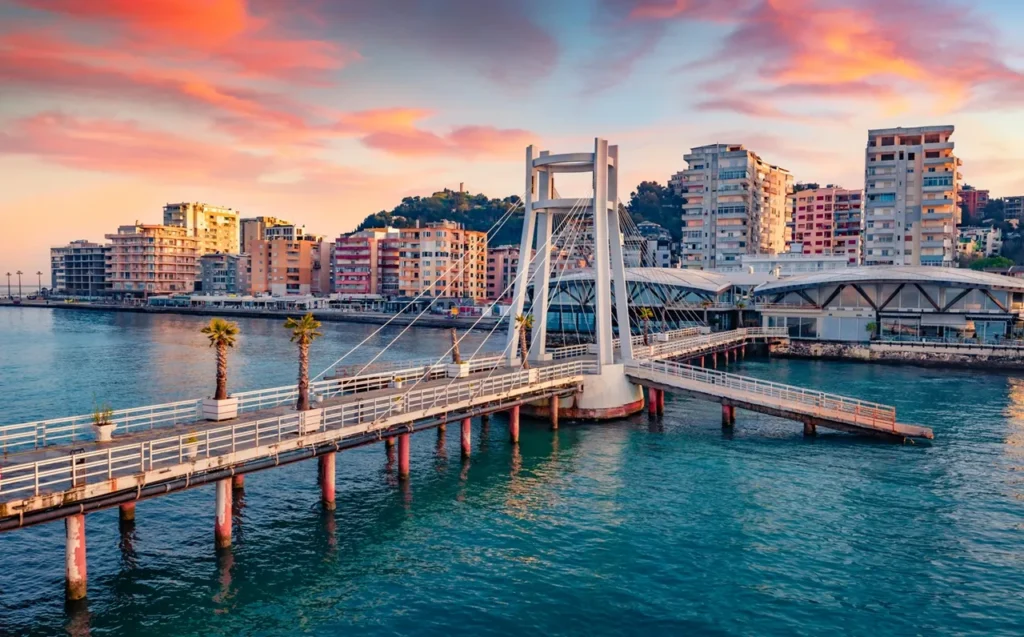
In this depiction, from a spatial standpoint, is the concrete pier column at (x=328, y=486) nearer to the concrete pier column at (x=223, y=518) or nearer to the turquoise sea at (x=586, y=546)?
the turquoise sea at (x=586, y=546)

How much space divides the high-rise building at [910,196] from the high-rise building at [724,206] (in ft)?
90.9

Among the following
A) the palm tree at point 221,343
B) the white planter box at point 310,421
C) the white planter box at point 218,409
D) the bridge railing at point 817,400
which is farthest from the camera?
the bridge railing at point 817,400

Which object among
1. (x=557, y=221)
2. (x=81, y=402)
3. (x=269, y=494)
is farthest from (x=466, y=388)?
(x=81, y=402)

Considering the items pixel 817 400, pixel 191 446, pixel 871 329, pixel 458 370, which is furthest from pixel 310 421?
pixel 871 329

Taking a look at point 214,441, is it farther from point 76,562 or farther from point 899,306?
point 899,306

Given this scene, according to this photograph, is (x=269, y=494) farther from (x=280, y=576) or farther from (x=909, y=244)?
(x=909, y=244)

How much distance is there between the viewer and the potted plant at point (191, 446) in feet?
86.9

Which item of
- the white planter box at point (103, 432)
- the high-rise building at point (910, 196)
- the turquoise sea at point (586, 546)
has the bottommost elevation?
the turquoise sea at point (586, 546)

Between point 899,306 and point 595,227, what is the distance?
64.6 meters

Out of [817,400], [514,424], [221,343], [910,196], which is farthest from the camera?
[910,196]

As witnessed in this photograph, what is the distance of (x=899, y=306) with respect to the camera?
328ft

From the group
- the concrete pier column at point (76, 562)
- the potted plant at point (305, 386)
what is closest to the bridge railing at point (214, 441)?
the potted plant at point (305, 386)

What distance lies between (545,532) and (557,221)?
3877 cm

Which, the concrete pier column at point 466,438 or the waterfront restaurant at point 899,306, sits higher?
the waterfront restaurant at point 899,306
